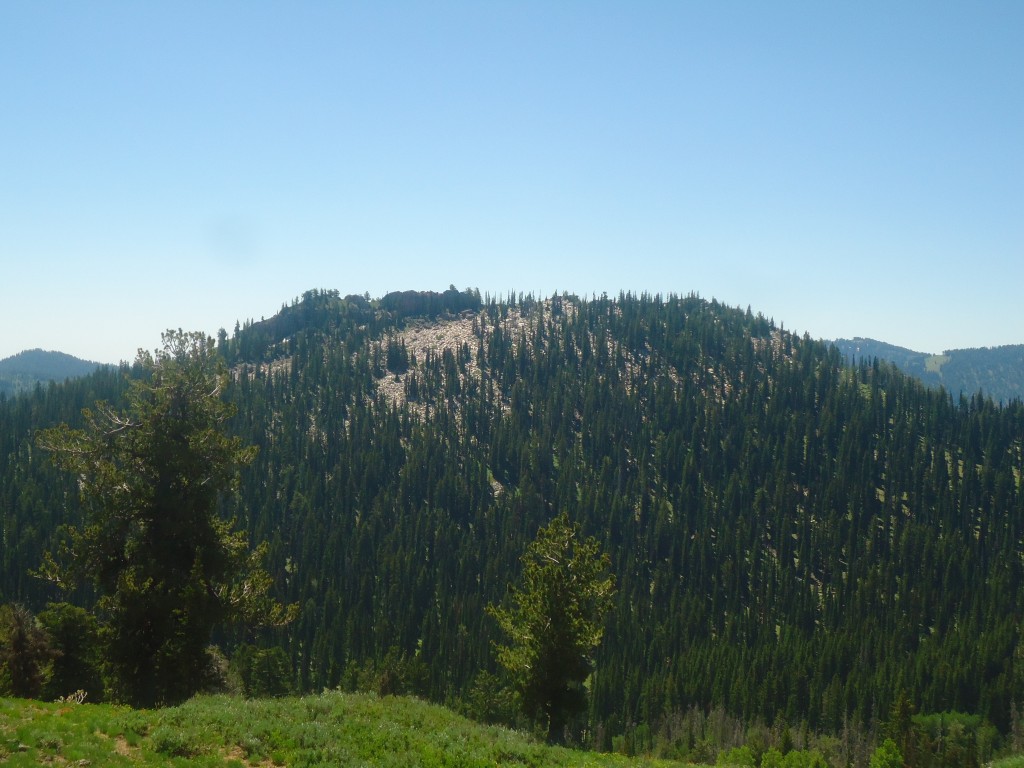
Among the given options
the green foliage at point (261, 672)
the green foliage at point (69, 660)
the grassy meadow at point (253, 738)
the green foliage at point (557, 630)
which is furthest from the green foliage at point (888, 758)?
the green foliage at point (69, 660)

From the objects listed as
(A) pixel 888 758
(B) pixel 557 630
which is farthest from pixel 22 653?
(A) pixel 888 758

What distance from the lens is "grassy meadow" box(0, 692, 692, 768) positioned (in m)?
19.1

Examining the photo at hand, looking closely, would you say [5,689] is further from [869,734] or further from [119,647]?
[869,734]

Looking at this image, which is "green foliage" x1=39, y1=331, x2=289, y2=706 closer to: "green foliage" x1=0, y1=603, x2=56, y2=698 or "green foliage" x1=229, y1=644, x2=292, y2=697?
"green foliage" x1=0, y1=603, x2=56, y2=698

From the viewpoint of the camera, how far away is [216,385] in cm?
3291

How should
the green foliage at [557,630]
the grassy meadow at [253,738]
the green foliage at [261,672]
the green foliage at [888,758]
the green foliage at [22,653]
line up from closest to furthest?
the grassy meadow at [253,738] → the green foliage at [557,630] → the green foliage at [22,653] → the green foliage at [888,758] → the green foliage at [261,672]

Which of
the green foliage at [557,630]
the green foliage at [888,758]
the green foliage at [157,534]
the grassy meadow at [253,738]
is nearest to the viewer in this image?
the grassy meadow at [253,738]

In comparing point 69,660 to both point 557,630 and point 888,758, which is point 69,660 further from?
point 888,758

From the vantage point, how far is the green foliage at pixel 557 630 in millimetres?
39812

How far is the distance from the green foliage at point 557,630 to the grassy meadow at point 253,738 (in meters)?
12.0

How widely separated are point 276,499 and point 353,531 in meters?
26.6

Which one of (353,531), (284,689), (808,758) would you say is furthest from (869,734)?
(353,531)

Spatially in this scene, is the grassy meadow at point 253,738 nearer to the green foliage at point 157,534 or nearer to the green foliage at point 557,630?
the green foliage at point 157,534

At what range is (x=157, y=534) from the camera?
1227 inches
